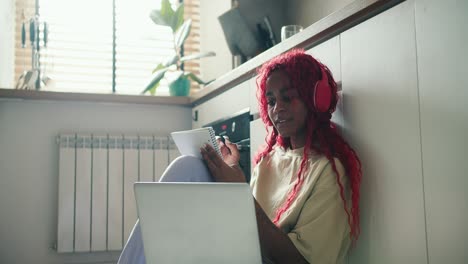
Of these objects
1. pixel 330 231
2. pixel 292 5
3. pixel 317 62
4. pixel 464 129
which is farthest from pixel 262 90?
pixel 292 5

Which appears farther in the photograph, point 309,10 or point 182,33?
point 182,33

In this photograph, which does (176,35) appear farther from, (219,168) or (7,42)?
(219,168)

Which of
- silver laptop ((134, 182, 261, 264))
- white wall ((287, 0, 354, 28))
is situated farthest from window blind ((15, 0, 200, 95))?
silver laptop ((134, 182, 261, 264))

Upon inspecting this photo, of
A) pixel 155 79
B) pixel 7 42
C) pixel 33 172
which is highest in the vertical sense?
pixel 7 42

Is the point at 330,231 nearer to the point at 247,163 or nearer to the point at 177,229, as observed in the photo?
the point at 177,229

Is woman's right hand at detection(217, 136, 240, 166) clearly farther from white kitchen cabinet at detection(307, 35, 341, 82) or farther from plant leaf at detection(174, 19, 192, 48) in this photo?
plant leaf at detection(174, 19, 192, 48)

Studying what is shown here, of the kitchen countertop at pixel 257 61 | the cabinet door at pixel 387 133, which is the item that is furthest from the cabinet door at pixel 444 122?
the kitchen countertop at pixel 257 61

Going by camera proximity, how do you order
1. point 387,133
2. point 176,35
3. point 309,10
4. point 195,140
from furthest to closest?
point 176,35
point 309,10
point 195,140
point 387,133

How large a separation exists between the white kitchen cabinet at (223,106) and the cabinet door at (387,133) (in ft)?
2.68

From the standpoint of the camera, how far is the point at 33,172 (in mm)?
2951

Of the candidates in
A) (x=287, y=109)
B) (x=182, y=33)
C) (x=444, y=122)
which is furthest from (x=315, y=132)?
(x=182, y=33)

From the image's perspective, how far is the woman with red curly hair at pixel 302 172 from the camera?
139 centimetres

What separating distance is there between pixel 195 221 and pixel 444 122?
567 mm

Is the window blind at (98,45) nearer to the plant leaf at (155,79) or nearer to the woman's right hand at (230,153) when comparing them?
the plant leaf at (155,79)
